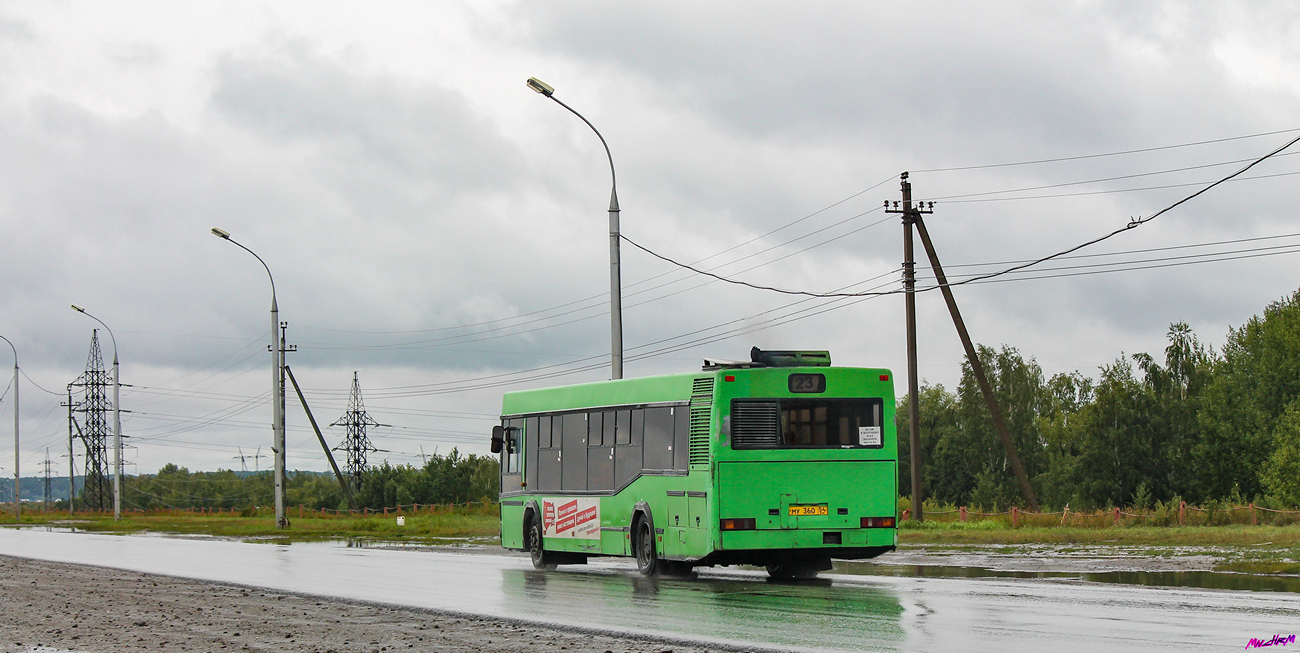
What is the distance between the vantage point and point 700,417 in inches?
752

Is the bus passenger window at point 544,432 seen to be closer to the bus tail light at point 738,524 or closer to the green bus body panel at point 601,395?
the green bus body panel at point 601,395

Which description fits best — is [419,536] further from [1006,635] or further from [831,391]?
[1006,635]

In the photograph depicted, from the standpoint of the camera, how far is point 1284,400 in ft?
244

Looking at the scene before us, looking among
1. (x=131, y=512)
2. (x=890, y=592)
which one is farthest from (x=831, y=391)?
(x=131, y=512)

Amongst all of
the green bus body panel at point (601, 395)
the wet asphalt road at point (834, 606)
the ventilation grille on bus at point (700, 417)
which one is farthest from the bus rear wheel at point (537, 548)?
the ventilation grille on bus at point (700, 417)

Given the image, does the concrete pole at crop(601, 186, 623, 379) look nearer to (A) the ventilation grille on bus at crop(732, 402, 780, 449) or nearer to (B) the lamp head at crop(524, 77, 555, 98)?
(B) the lamp head at crop(524, 77, 555, 98)

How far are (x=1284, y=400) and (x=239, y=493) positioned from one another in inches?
4329

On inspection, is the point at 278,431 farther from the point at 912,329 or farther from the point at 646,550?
the point at 646,550

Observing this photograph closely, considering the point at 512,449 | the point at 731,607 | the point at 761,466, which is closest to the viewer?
the point at 731,607

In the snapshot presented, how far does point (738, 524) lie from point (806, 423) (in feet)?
5.63

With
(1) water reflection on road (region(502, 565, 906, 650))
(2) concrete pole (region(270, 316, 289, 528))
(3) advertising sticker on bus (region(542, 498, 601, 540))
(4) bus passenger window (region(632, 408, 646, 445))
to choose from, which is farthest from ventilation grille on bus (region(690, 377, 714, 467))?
(2) concrete pole (region(270, 316, 289, 528))

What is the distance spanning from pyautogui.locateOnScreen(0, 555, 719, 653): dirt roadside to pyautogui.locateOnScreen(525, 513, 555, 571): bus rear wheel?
6.16m

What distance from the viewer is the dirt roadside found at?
463 inches

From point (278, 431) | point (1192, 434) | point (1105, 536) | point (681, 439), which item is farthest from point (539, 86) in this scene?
point (1192, 434)
